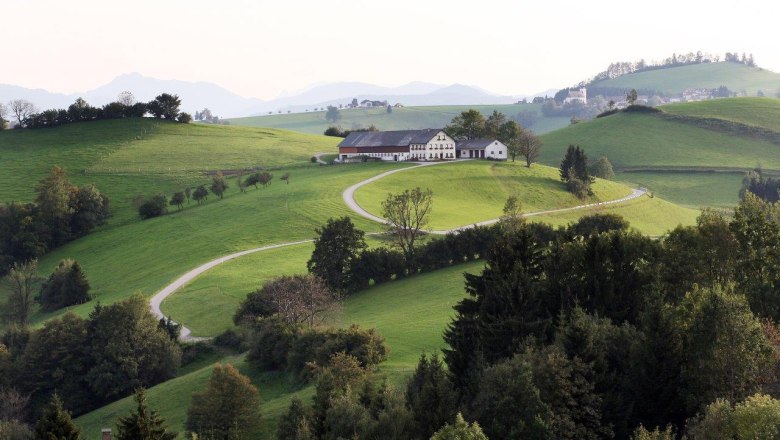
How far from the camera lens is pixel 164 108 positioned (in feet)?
592

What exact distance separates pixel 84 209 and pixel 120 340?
59.6 m

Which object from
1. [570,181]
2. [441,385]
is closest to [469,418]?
[441,385]

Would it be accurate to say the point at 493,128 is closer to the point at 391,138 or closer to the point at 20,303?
the point at 391,138

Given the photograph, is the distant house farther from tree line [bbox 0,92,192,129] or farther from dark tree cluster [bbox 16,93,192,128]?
tree line [bbox 0,92,192,129]

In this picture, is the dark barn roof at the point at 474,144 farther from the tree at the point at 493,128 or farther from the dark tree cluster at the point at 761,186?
the dark tree cluster at the point at 761,186

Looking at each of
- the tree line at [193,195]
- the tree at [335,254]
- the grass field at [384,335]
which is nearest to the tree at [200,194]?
the tree line at [193,195]

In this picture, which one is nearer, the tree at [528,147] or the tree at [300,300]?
the tree at [300,300]

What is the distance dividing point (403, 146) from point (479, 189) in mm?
29534

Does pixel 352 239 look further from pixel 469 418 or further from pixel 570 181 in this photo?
pixel 570 181

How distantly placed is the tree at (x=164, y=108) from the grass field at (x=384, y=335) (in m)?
119

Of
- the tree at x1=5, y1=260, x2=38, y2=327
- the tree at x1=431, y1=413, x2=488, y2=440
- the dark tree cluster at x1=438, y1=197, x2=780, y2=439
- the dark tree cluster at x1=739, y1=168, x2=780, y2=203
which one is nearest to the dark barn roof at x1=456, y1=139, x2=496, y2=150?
the dark tree cluster at x1=739, y1=168, x2=780, y2=203

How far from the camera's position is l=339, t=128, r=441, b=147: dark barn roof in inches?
5591

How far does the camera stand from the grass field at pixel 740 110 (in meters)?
170

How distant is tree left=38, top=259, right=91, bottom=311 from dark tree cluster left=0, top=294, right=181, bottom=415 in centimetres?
2125
